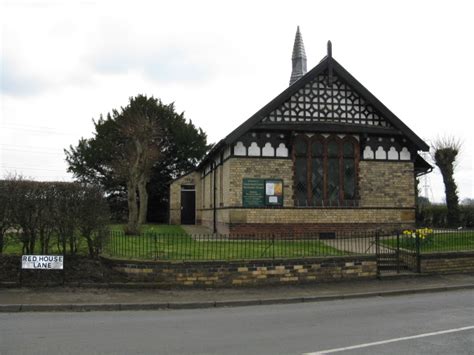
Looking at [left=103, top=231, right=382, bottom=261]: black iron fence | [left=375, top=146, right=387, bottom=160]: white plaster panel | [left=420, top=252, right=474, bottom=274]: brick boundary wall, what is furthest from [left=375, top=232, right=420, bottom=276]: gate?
[left=375, top=146, right=387, bottom=160]: white plaster panel

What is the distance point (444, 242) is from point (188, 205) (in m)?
21.3

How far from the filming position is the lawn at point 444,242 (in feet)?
51.3

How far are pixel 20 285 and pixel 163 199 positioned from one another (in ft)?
97.9

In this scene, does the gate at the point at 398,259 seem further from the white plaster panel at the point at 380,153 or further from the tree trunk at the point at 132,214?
the tree trunk at the point at 132,214

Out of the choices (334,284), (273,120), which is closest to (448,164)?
(273,120)

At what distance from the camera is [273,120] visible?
2159 centimetres

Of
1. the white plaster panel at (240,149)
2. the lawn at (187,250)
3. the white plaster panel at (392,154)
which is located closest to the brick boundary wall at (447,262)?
the lawn at (187,250)

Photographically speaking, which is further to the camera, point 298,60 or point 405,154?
point 298,60

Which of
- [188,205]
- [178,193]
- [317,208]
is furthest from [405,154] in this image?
[178,193]

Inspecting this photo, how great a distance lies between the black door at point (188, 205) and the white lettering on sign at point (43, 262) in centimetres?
2362

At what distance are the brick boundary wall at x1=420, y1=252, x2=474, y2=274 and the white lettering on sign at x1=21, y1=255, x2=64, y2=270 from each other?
32.4ft

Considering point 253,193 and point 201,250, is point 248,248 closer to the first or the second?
point 201,250

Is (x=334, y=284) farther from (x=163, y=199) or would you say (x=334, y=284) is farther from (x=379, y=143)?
(x=163, y=199)

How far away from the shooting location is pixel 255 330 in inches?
312
